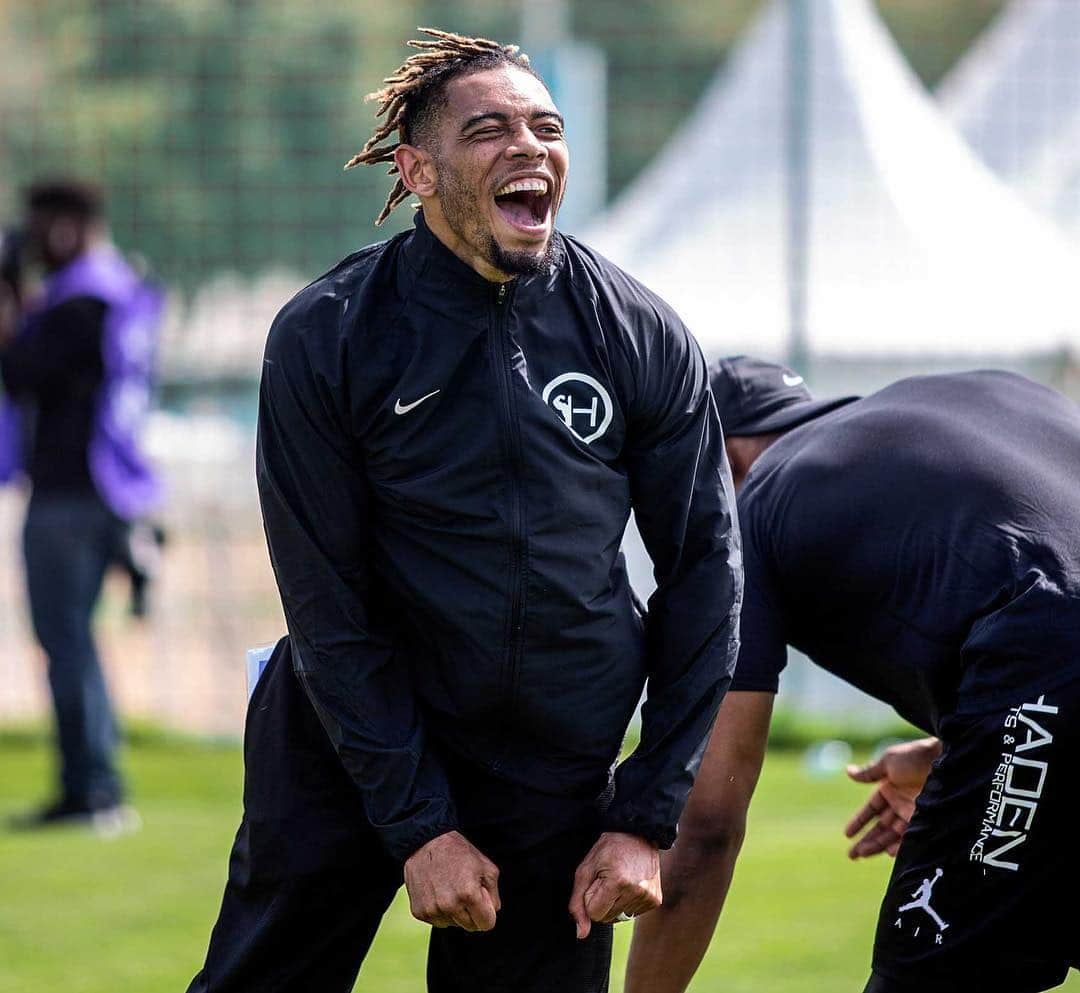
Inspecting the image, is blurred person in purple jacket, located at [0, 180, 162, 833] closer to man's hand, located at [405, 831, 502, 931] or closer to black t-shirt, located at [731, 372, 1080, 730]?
black t-shirt, located at [731, 372, 1080, 730]

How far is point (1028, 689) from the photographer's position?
10.5 ft

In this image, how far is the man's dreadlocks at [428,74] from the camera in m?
3.21

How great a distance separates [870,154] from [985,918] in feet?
19.9

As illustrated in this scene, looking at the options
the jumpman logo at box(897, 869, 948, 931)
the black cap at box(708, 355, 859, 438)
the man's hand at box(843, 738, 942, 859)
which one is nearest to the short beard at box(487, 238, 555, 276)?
the black cap at box(708, 355, 859, 438)

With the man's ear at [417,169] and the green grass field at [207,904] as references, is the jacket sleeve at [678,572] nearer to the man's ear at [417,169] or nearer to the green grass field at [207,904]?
the man's ear at [417,169]

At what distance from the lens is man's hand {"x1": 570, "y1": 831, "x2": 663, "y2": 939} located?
318 cm

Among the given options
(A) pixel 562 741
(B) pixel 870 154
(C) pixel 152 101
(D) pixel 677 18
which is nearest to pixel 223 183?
(C) pixel 152 101

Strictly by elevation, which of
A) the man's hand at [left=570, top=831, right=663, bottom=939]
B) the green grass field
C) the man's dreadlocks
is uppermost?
the man's dreadlocks

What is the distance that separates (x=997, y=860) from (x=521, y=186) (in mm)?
1364

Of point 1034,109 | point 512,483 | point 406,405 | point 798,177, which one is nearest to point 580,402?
point 512,483

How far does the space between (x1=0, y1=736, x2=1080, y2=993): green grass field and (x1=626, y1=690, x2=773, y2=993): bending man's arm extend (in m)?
1.63

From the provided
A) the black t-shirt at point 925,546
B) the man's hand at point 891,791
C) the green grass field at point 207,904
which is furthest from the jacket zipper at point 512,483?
the green grass field at point 207,904

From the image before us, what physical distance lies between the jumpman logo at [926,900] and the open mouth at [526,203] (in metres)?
1.28

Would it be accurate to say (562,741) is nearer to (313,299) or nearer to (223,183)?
(313,299)
